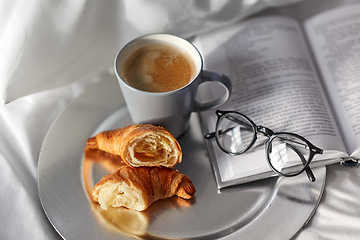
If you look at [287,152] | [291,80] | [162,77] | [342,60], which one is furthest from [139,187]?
[342,60]

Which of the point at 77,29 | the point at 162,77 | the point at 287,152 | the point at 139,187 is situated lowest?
the point at 287,152

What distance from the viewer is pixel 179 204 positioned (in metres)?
0.73

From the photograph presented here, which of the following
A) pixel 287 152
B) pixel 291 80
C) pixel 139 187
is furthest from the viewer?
pixel 291 80

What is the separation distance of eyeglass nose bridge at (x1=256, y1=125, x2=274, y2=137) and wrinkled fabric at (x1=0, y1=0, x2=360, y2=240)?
18 cm

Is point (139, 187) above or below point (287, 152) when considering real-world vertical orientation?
above

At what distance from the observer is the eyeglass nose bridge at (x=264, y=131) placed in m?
0.78

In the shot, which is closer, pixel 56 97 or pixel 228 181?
pixel 228 181

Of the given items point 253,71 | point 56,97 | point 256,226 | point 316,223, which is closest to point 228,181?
point 256,226

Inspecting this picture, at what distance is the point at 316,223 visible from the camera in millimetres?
745

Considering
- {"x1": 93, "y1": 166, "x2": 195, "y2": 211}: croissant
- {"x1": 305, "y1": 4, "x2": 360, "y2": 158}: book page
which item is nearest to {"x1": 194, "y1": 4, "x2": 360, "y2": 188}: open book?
{"x1": 305, "y1": 4, "x2": 360, "y2": 158}: book page

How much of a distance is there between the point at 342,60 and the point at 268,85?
0.76ft

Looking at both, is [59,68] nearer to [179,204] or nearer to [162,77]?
[162,77]

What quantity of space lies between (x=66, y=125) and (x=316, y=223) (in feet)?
2.07

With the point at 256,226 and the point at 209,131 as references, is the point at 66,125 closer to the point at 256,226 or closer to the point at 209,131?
the point at 209,131
